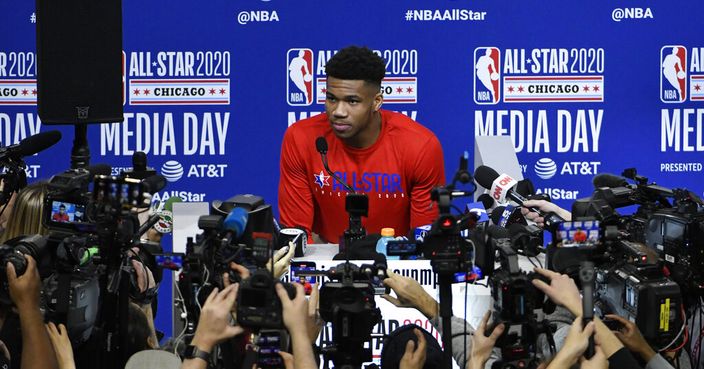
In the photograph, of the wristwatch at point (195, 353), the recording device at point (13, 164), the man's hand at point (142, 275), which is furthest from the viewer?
the recording device at point (13, 164)

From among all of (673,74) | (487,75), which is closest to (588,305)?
(487,75)

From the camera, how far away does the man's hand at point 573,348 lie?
2.94m

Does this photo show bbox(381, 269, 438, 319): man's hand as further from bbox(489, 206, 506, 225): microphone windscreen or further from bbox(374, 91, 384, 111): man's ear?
bbox(374, 91, 384, 111): man's ear

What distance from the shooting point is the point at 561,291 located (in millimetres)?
3129

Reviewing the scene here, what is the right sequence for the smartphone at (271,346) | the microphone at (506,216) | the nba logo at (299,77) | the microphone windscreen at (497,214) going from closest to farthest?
the smartphone at (271,346), the microphone at (506,216), the microphone windscreen at (497,214), the nba logo at (299,77)

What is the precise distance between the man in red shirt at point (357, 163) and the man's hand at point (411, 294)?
202 centimetres

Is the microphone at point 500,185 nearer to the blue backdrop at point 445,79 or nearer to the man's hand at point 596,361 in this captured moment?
the man's hand at point 596,361

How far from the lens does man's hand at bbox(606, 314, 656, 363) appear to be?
3.37m

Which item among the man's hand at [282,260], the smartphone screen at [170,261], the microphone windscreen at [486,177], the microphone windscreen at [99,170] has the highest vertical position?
the microphone windscreen at [99,170]

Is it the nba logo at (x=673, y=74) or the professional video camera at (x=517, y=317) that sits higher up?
the nba logo at (x=673, y=74)

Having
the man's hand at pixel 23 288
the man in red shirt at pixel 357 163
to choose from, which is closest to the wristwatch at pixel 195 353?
the man's hand at pixel 23 288

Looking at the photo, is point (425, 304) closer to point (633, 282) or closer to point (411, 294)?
point (411, 294)

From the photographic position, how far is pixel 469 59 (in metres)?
7.07

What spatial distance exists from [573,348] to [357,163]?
2831mm
